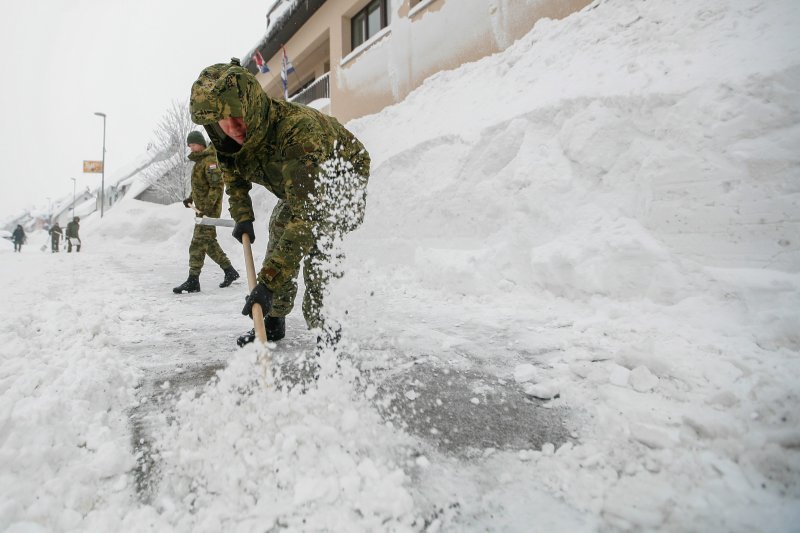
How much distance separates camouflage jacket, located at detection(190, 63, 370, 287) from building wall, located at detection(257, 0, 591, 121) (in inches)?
193

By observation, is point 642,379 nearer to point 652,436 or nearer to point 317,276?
point 652,436

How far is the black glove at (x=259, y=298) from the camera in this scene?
1.88m

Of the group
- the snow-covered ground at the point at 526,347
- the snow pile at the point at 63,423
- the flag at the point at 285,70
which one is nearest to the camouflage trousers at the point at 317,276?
the snow-covered ground at the point at 526,347

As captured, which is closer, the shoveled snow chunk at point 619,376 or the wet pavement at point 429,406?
the wet pavement at point 429,406

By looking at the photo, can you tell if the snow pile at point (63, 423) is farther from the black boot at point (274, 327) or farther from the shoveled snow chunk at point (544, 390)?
the shoveled snow chunk at point (544, 390)

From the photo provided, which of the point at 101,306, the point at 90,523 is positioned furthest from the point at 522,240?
the point at 101,306

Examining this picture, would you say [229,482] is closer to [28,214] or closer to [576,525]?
[576,525]

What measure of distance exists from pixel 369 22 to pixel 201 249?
26.7 feet

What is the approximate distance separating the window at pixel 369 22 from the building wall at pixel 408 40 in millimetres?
163

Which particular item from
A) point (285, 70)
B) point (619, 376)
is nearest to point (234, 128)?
point (619, 376)

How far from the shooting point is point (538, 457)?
1.31 metres

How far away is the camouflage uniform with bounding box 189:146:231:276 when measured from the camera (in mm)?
4469

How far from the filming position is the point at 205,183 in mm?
4574

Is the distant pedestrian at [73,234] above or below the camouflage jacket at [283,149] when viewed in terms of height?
above
